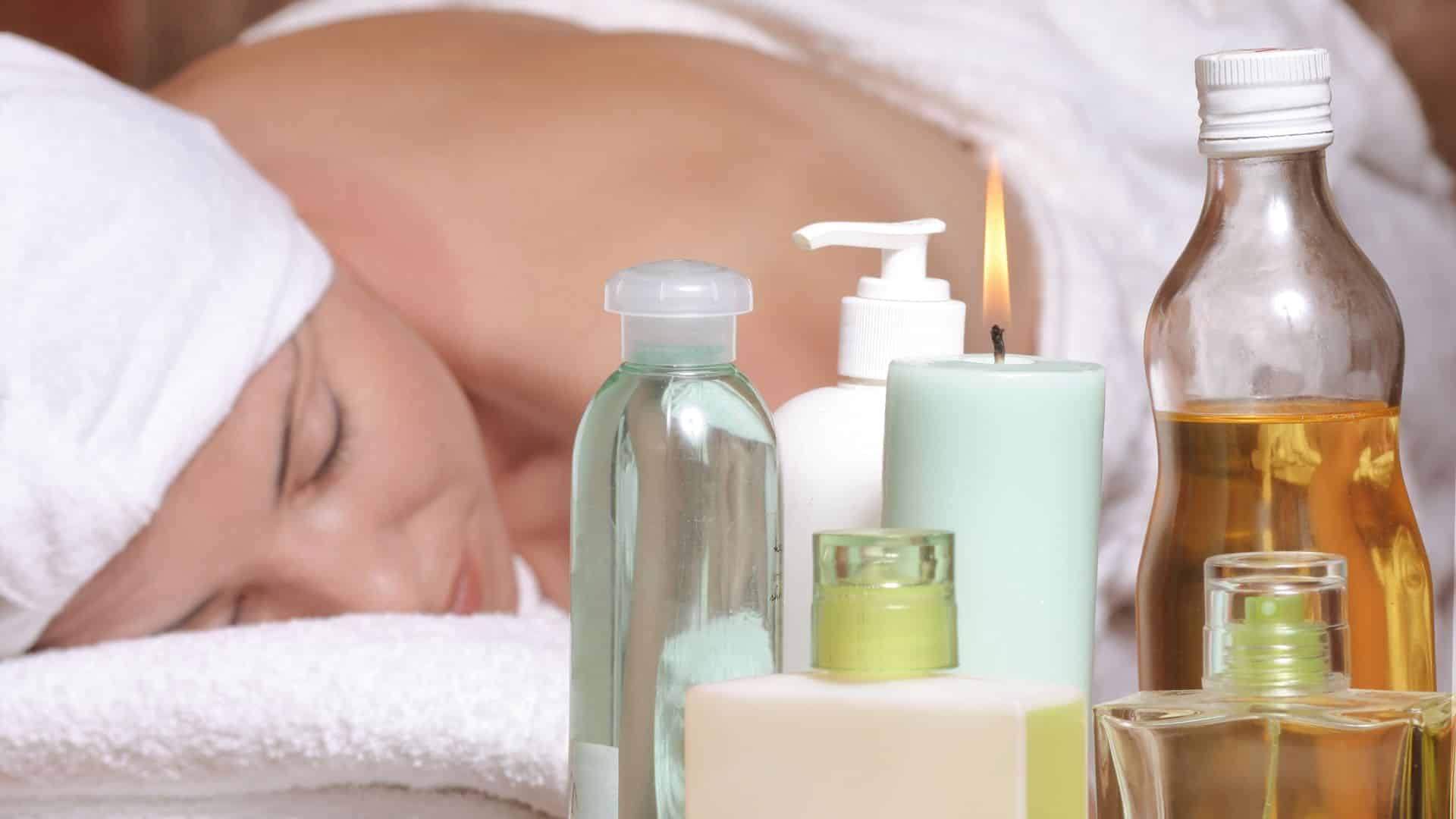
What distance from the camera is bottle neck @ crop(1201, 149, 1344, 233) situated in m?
0.26

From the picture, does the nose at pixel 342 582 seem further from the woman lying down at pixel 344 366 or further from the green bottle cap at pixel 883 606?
the green bottle cap at pixel 883 606

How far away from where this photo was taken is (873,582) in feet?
0.66

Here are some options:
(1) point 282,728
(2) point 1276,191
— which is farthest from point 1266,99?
(1) point 282,728

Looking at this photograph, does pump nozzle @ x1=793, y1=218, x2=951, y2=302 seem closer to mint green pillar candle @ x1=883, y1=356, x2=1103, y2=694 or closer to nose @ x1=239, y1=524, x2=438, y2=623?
mint green pillar candle @ x1=883, y1=356, x2=1103, y2=694

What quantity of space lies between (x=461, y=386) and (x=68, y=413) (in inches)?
7.8

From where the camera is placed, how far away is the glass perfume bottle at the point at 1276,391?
0.25 m

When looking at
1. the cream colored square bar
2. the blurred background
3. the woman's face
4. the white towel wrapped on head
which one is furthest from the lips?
the cream colored square bar

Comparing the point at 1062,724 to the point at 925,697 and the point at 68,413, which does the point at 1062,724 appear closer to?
the point at 925,697

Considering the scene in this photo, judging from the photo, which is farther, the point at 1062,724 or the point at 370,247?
the point at 370,247

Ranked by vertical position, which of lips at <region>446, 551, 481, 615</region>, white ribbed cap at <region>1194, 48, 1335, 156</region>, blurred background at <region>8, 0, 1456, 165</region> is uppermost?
blurred background at <region>8, 0, 1456, 165</region>

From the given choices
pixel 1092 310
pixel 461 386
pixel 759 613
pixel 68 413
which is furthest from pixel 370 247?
pixel 759 613

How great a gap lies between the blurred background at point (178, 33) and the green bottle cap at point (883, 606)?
562mm

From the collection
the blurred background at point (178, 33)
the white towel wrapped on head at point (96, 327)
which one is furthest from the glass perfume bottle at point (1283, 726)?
the blurred background at point (178, 33)

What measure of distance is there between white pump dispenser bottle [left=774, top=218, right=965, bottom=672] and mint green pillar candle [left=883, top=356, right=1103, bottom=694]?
26 mm
